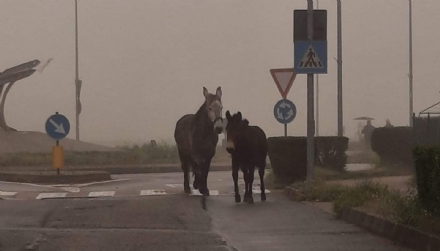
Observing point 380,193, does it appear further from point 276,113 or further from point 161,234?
point 276,113

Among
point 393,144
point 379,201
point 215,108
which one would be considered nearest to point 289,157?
point 215,108

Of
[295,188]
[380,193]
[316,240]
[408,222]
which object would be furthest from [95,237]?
[295,188]

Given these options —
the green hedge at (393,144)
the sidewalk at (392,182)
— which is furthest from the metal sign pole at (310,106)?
the green hedge at (393,144)

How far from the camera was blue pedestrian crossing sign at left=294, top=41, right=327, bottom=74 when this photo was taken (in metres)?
20.2

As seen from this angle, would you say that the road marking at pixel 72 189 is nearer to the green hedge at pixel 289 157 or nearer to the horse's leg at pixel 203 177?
the horse's leg at pixel 203 177

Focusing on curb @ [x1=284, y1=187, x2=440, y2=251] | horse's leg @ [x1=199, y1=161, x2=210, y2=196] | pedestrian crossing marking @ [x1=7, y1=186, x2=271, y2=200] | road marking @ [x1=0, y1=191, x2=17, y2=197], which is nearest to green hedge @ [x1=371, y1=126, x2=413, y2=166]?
pedestrian crossing marking @ [x1=7, y1=186, x2=271, y2=200]

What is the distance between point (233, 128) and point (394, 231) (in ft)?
22.4

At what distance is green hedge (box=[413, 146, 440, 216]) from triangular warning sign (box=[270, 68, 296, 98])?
35.7 ft

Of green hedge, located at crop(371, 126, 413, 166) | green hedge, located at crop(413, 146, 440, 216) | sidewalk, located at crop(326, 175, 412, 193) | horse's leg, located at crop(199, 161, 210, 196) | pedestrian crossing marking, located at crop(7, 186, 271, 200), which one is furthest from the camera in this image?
green hedge, located at crop(371, 126, 413, 166)

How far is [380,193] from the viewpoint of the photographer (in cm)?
1603

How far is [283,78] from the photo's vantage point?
23.4 meters

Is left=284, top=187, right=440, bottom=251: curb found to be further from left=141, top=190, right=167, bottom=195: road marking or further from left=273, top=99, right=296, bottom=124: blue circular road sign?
left=273, top=99, right=296, bottom=124: blue circular road sign

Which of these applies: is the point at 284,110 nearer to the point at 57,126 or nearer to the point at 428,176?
the point at 57,126

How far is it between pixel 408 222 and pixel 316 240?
3.88ft
